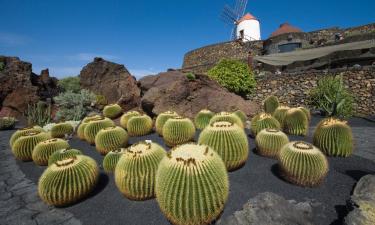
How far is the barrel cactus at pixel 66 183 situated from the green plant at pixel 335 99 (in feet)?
36.0

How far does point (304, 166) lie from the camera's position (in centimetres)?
405

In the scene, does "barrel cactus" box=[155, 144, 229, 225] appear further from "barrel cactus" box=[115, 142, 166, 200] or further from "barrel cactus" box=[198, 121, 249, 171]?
"barrel cactus" box=[198, 121, 249, 171]

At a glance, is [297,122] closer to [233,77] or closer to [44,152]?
[44,152]

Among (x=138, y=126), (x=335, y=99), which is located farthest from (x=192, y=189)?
(x=335, y=99)

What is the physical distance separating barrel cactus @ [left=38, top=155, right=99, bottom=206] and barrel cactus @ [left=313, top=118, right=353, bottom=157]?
4952 mm

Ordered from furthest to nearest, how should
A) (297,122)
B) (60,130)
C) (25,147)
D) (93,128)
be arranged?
(60,130) → (93,128) → (297,122) → (25,147)

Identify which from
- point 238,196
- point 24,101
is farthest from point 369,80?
point 24,101

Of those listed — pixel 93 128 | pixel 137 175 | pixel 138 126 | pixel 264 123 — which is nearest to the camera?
pixel 137 175

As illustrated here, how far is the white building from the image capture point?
4119 cm

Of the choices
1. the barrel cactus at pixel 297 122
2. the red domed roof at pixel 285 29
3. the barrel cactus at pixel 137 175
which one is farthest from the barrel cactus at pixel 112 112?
the red domed roof at pixel 285 29

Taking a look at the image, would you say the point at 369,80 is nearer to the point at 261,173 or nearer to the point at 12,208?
the point at 261,173

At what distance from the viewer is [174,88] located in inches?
372

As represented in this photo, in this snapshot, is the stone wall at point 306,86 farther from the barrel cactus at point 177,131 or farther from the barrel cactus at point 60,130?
the barrel cactus at point 60,130

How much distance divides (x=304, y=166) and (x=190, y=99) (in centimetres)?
605
